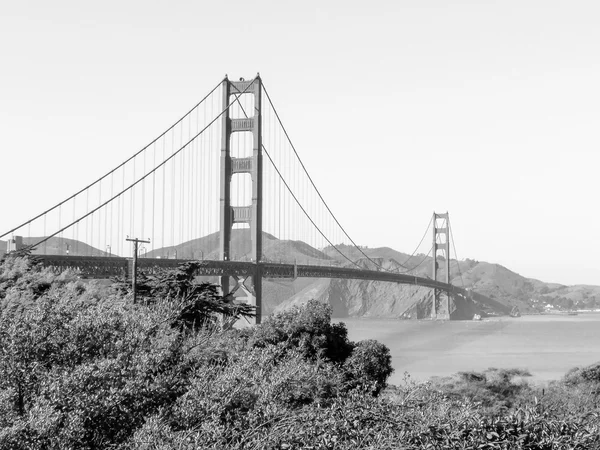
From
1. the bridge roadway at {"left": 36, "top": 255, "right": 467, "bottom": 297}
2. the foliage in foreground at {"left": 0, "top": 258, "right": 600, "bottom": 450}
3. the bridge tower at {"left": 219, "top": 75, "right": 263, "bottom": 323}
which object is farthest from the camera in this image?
the bridge tower at {"left": 219, "top": 75, "right": 263, "bottom": 323}

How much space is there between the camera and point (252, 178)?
63781 mm

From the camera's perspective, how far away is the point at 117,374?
1359 cm

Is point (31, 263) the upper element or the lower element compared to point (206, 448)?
upper

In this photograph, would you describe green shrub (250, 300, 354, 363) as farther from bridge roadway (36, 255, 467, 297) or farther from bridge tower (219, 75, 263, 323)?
bridge tower (219, 75, 263, 323)

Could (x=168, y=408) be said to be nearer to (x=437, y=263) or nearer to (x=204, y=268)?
(x=204, y=268)

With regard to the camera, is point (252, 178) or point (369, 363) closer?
point (369, 363)

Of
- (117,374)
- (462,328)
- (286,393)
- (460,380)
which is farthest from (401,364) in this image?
(462,328)

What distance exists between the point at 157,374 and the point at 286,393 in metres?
3.26

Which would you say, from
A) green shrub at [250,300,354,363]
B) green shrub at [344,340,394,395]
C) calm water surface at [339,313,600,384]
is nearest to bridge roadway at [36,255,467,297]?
calm water surface at [339,313,600,384]

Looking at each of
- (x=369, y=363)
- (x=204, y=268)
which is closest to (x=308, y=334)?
(x=369, y=363)

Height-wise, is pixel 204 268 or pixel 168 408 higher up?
pixel 204 268

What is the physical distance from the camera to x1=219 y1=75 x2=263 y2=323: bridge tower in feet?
193

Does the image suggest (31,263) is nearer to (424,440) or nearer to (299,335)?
(299,335)

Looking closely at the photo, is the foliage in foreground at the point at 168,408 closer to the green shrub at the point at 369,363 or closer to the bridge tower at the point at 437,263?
the green shrub at the point at 369,363
